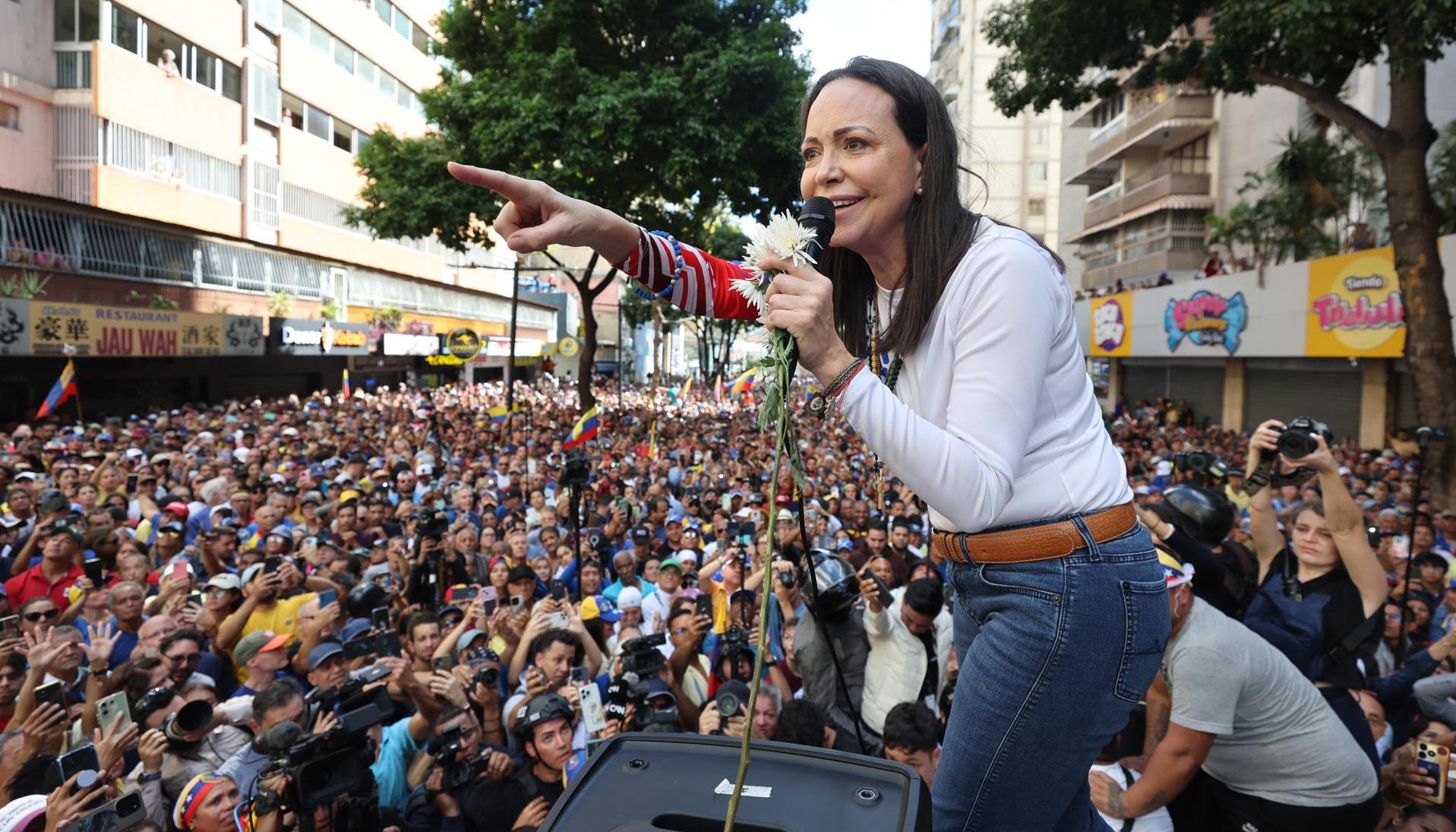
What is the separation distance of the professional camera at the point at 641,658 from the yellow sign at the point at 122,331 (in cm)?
1927

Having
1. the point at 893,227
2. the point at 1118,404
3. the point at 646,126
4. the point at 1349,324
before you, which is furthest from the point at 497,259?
the point at 893,227

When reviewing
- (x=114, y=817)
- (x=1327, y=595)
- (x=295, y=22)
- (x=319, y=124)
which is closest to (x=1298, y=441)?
(x=1327, y=595)

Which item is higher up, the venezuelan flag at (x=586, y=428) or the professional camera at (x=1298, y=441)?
the professional camera at (x=1298, y=441)

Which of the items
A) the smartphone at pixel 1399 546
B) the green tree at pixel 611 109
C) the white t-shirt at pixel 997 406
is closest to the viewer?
the white t-shirt at pixel 997 406

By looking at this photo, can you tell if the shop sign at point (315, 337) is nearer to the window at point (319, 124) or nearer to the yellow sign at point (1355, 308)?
the window at point (319, 124)

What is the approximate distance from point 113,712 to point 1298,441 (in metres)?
5.52

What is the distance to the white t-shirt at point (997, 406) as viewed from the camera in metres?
1.37

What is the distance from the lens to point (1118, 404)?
32344mm

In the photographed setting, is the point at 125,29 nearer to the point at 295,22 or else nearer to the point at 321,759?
the point at 295,22

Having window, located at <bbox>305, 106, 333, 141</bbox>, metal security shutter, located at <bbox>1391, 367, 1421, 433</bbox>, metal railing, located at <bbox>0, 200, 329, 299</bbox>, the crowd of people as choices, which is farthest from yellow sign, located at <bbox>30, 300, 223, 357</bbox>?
metal security shutter, located at <bbox>1391, 367, 1421, 433</bbox>

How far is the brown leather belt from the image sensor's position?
1542 millimetres

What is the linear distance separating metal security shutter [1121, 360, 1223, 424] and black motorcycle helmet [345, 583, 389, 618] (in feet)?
82.5

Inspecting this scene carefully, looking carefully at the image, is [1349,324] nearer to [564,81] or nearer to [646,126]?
[646,126]

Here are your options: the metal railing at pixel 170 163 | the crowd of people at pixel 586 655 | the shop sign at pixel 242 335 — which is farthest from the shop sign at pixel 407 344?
the crowd of people at pixel 586 655
